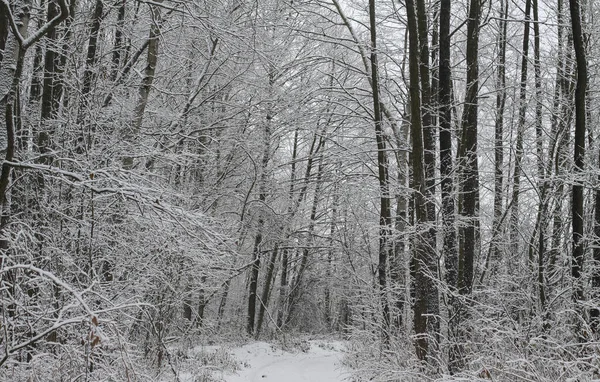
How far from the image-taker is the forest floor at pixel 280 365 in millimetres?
9500

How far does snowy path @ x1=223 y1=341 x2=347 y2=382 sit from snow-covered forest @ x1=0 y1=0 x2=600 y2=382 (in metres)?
0.58

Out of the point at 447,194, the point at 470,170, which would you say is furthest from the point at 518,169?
the point at 447,194

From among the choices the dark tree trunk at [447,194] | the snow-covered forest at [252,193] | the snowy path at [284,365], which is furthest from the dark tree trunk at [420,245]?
the snowy path at [284,365]

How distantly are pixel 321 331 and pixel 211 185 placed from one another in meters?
15.4

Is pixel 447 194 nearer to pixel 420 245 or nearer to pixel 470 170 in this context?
pixel 470 170

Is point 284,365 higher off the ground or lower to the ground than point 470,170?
lower

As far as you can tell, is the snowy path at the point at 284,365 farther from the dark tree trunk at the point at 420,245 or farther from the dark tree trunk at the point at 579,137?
the dark tree trunk at the point at 579,137

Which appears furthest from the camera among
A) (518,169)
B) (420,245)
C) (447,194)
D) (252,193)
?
(252,193)

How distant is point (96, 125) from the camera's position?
6.27 meters

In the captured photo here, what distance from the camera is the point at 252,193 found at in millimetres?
14227

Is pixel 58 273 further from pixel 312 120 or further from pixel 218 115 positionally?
pixel 312 120

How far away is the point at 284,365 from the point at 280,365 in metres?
0.10

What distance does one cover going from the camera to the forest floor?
31.2ft

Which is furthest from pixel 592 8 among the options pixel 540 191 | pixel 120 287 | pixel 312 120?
pixel 120 287
